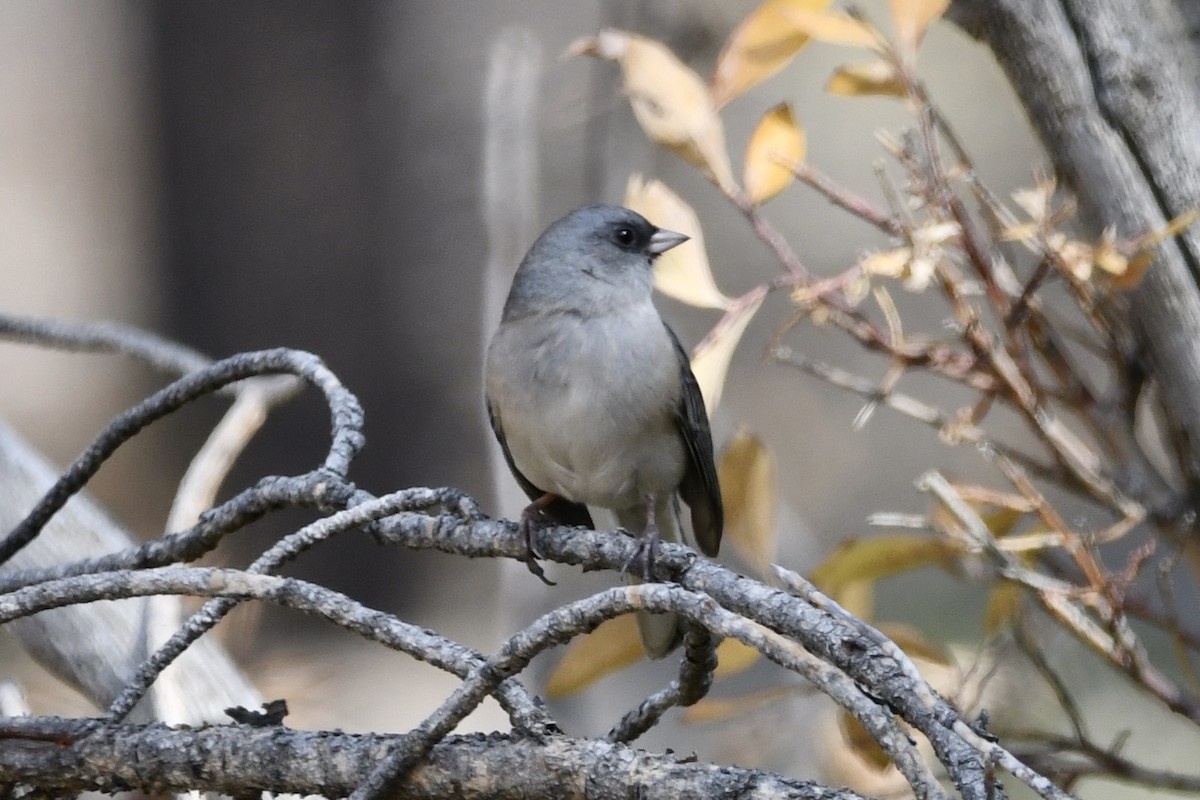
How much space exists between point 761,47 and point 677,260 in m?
0.31

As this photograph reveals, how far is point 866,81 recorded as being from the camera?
5.71 feet

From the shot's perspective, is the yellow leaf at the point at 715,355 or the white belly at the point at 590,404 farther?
the white belly at the point at 590,404

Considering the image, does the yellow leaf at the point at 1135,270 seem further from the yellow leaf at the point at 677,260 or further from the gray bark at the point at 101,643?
the gray bark at the point at 101,643

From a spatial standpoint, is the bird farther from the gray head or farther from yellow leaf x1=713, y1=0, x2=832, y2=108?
yellow leaf x1=713, y1=0, x2=832, y2=108

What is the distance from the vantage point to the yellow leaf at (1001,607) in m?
1.78

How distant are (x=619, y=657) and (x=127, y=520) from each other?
14.9 feet

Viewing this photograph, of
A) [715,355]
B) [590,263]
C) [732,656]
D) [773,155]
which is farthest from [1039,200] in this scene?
[590,263]

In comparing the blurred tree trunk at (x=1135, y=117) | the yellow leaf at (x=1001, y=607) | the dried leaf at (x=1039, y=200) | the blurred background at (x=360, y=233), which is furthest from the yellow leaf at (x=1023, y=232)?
the blurred background at (x=360, y=233)

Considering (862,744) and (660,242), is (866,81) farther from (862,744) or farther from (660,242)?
(660,242)

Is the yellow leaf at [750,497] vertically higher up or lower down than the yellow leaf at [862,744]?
higher up

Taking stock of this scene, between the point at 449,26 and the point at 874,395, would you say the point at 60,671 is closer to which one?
the point at 874,395

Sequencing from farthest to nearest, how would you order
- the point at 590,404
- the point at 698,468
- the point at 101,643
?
the point at 698,468, the point at 590,404, the point at 101,643

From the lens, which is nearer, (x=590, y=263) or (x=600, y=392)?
(x=600, y=392)

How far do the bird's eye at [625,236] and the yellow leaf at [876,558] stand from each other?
4.09 ft
